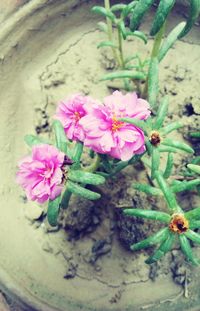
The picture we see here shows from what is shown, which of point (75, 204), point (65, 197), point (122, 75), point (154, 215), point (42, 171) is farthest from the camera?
point (75, 204)

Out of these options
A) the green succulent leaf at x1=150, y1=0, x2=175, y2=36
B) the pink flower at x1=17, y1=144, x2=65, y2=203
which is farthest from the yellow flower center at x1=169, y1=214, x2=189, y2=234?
the green succulent leaf at x1=150, y1=0, x2=175, y2=36

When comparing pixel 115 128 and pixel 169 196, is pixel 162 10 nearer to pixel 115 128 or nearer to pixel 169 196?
pixel 115 128

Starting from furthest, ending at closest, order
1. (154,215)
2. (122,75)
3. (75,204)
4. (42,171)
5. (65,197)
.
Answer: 1. (75,204)
2. (122,75)
3. (65,197)
4. (154,215)
5. (42,171)

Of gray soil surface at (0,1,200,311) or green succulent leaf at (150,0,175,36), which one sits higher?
green succulent leaf at (150,0,175,36)

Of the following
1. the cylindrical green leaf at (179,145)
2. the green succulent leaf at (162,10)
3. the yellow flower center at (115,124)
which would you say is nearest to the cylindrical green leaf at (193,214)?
the cylindrical green leaf at (179,145)

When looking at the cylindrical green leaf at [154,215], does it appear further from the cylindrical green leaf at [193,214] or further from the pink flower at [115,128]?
the pink flower at [115,128]

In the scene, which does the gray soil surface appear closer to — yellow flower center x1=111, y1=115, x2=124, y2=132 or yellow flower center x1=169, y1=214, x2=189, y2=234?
yellow flower center x1=169, y1=214, x2=189, y2=234

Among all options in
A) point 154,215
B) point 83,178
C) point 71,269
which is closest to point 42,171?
point 83,178
